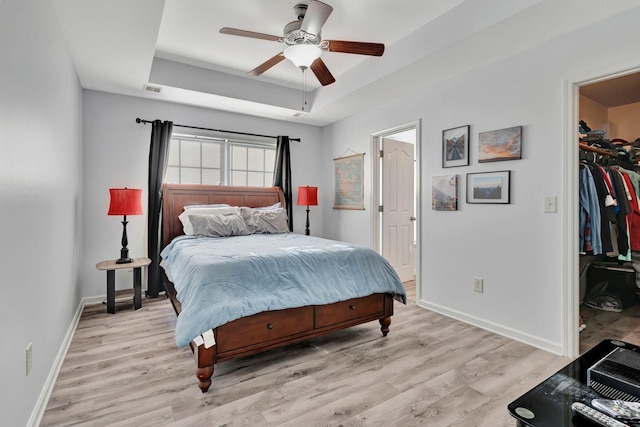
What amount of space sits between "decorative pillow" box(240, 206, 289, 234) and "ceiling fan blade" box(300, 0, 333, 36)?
7.61 ft

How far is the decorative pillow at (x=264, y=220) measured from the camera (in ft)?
13.2

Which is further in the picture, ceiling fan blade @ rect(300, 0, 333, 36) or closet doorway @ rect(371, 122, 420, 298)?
closet doorway @ rect(371, 122, 420, 298)

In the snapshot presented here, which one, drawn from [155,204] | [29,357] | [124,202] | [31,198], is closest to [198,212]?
[155,204]

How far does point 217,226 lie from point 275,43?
2.00 metres

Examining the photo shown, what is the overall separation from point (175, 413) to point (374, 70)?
10.9 ft

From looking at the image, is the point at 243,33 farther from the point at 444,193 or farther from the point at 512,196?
the point at 512,196

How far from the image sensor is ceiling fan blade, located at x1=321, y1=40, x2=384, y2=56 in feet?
7.83

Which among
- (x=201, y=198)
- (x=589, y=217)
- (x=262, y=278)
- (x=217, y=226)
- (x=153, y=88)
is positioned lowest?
(x=262, y=278)

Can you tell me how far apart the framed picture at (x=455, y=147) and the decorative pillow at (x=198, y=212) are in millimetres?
2511

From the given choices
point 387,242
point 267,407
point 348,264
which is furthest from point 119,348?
point 387,242

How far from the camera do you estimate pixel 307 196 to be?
15.6 feet

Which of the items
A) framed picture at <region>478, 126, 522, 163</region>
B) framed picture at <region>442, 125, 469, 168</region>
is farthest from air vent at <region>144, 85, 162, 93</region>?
framed picture at <region>478, 126, 522, 163</region>

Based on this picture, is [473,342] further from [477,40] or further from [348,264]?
[477,40]

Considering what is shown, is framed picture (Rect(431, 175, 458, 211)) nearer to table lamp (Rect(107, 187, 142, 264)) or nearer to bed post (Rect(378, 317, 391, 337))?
bed post (Rect(378, 317, 391, 337))
